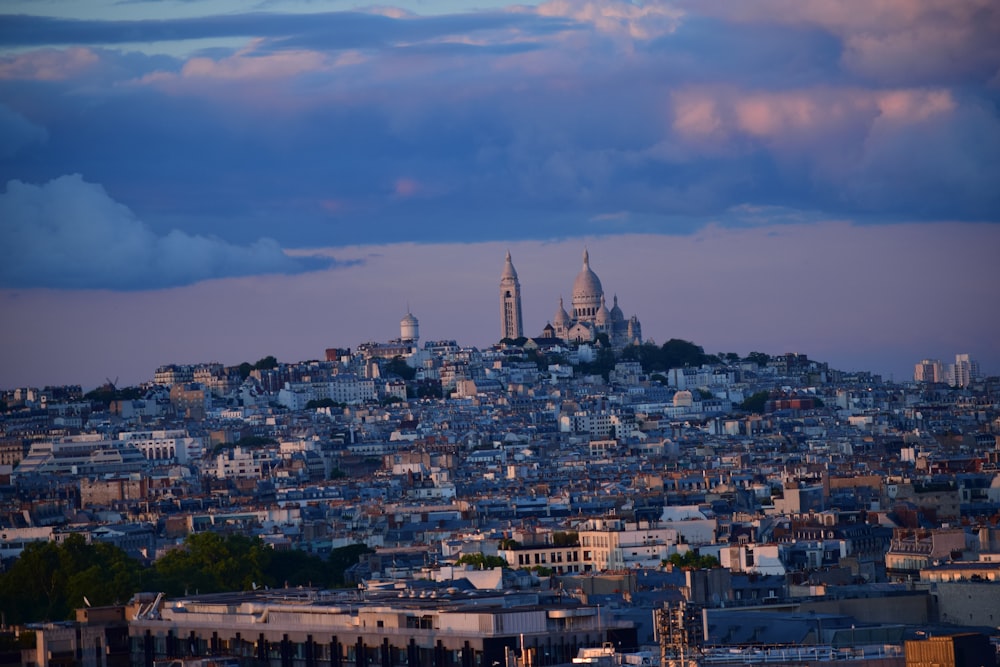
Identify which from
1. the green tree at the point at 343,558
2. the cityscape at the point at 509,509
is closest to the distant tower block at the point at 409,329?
the cityscape at the point at 509,509

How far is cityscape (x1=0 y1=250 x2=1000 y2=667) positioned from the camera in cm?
3847

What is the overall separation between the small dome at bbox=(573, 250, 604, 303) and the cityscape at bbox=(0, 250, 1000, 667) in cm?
21

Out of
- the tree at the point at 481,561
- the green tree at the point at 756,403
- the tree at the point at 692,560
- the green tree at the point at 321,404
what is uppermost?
the green tree at the point at 321,404

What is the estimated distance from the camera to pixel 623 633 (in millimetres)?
36656

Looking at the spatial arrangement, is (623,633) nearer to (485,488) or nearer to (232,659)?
(232,659)

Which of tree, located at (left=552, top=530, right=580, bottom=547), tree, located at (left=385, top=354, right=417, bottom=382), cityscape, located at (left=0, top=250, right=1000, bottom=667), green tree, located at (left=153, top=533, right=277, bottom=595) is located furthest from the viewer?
tree, located at (left=385, top=354, right=417, bottom=382)

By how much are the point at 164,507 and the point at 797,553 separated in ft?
145

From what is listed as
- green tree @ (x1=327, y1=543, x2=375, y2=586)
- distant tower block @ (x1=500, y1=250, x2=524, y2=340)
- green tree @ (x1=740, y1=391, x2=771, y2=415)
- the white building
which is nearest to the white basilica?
distant tower block @ (x1=500, y1=250, x2=524, y2=340)

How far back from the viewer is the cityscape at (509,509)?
3847 cm

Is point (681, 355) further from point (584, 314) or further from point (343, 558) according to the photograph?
point (343, 558)

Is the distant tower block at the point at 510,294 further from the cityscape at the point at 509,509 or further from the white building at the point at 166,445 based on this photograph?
the white building at the point at 166,445

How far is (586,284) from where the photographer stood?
198 metres

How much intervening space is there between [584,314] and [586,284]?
2047mm

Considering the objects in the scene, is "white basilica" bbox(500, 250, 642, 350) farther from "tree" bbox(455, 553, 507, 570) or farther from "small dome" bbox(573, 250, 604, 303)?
"tree" bbox(455, 553, 507, 570)
